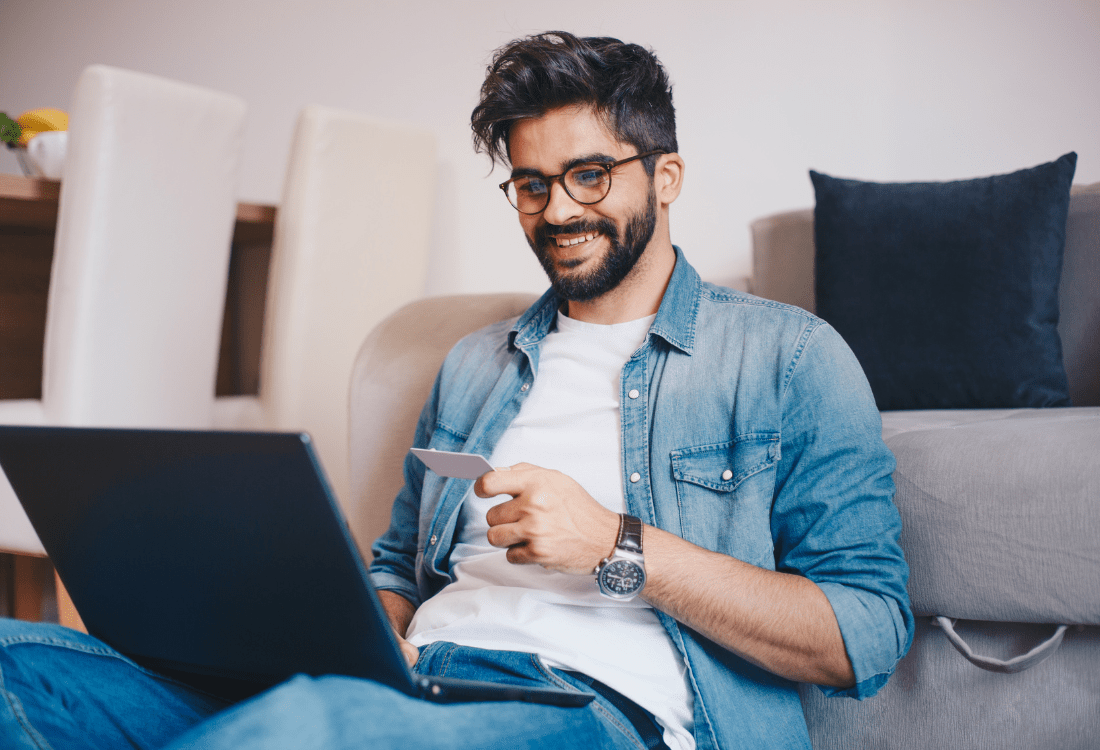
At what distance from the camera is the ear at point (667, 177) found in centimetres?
105

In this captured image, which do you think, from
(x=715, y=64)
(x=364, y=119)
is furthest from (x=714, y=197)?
(x=364, y=119)

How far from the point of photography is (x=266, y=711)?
1.66 feet

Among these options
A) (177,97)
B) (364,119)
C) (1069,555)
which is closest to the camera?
(1069,555)

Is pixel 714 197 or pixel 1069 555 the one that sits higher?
pixel 714 197

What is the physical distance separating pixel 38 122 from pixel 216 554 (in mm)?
2117

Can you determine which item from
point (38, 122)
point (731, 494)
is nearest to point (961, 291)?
point (731, 494)

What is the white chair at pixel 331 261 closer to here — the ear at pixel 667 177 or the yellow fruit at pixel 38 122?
the yellow fruit at pixel 38 122

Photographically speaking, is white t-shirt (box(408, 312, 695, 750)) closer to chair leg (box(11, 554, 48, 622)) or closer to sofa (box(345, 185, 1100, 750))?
sofa (box(345, 185, 1100, 750))

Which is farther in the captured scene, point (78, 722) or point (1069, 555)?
point (1069, 555)

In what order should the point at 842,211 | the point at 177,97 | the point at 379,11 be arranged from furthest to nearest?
the point at 379,11, the point at 177,97, the point at 842,211

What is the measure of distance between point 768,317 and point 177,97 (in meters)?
1.40

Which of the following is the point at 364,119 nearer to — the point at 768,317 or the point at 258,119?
the point at 258,119

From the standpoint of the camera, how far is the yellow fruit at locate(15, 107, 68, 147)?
7.06ft

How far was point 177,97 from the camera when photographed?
1664 millimetres
